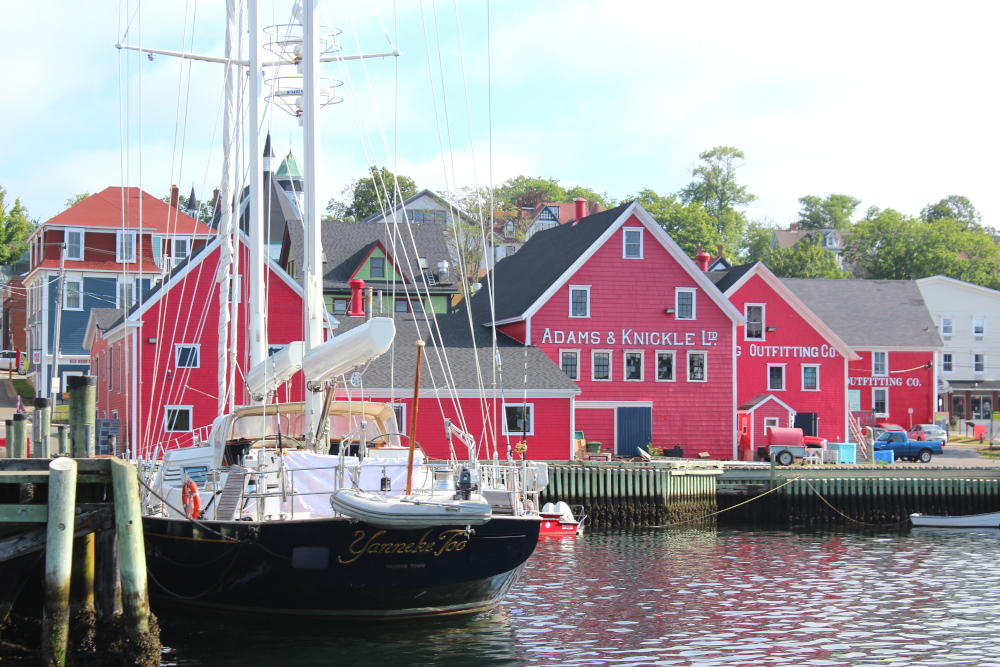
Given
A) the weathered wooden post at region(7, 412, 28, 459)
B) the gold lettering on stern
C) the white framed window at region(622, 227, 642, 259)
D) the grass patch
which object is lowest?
the gold lettering on stern

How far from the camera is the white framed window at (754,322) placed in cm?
5078

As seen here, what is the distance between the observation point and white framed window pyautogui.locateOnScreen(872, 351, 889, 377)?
5938 centimetres

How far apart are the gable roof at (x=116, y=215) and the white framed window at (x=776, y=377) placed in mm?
29912

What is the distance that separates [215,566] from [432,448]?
72.2ft

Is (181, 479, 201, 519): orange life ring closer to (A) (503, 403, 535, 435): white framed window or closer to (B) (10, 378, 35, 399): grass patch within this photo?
(A) (503, 403, 535, 435): white framed window

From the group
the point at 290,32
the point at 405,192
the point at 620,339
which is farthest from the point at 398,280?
the point at 405,192

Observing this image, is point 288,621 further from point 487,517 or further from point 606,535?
point 606,535

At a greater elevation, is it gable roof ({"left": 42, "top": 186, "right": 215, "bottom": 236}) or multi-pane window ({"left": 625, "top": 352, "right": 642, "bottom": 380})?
gable roof ({"left": 42, "top": 186, "right": 215, "bottom": 236})

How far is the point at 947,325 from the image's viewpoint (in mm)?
78125

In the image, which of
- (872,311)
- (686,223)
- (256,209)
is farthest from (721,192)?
(256,209)

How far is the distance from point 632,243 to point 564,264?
9.27 ft

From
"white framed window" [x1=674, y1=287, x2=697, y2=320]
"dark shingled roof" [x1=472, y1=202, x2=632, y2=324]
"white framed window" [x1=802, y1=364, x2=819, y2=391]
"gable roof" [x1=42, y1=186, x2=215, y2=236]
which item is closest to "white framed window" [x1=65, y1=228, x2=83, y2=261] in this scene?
"gable roof" [x1=42, y1=186, x2=215, y2=236]

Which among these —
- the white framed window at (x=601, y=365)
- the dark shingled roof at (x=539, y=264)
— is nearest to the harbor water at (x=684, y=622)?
the white framed window at (x=601, y=365)

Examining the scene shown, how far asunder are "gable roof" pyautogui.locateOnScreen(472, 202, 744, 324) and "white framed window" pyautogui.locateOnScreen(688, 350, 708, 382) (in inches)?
83.0
